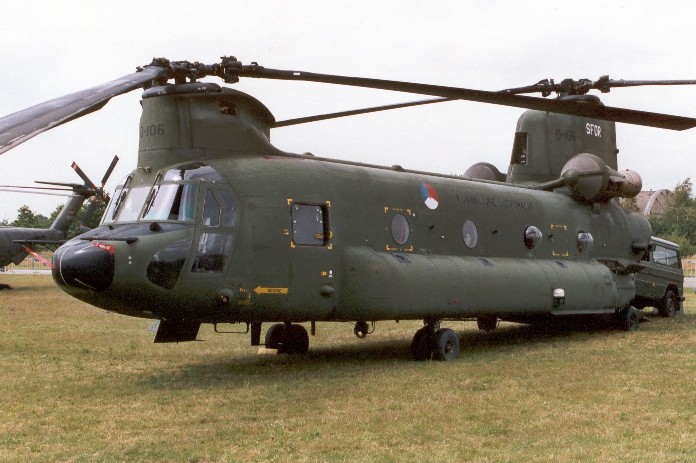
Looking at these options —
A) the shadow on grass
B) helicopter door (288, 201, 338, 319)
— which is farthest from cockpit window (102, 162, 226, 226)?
the shadow on grass

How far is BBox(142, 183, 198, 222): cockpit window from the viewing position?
11.7 metres

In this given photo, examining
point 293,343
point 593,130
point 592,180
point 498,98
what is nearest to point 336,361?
point 293,343

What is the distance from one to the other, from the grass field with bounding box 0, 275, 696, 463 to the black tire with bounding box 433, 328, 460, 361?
0.34 metres

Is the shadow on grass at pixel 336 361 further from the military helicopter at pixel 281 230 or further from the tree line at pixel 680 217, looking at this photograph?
the tree line at pixel 680 217

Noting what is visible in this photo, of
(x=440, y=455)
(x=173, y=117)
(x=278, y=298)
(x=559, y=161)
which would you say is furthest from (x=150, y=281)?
(x=559, y=161)

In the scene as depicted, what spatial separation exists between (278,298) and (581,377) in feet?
15.7

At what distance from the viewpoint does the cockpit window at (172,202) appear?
11.7 metres

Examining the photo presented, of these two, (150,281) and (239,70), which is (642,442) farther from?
(239,70)

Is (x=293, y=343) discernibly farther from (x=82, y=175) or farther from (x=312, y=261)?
(x=82, y=175)

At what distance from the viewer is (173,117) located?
12.6 meters

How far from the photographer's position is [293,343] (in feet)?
50.8

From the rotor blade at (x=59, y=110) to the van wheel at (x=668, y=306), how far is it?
56.8 ft

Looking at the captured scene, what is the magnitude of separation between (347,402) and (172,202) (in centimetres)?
413

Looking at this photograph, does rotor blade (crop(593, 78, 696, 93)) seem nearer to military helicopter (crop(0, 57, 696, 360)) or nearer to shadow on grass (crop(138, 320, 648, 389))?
military helicopter (crop(0, 57, 696, 360))
